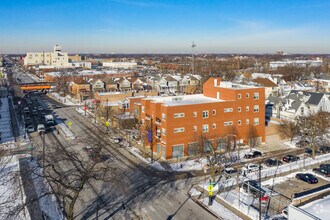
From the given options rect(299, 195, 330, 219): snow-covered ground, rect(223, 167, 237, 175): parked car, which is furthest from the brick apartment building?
rect(299, 195, 330, 219): snow-covered ground

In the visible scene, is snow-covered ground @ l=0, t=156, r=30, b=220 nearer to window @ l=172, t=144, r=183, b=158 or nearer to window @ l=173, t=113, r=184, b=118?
window @ l=172, t=144, r=183, b=158

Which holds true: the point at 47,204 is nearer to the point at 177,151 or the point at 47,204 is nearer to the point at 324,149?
the point at 177,151

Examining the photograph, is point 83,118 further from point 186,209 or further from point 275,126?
point 186,209

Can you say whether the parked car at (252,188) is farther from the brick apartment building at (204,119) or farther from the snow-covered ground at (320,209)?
the brick apartment building at (204,119)

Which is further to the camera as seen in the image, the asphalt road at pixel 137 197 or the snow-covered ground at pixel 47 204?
the asphalt road at pixel 137 197

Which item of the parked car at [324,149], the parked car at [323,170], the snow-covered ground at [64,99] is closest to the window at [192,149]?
the parked car at [323,170]

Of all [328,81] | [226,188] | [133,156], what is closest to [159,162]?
[133,156]
